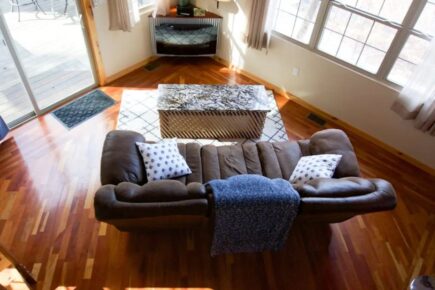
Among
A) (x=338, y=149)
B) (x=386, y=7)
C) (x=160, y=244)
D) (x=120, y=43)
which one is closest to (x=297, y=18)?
(x=386, y=7)

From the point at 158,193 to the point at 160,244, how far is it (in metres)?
0.82

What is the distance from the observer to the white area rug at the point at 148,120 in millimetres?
3566

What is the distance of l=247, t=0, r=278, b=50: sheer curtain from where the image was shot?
373cm

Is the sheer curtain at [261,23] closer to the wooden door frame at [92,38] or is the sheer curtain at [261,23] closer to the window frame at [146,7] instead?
the window frame at [146,7]

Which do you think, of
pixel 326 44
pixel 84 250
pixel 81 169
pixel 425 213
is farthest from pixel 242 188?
pixel 326 44

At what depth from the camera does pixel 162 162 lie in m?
2.50

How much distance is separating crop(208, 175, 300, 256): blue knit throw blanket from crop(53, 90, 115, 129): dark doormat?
2297 millimetres

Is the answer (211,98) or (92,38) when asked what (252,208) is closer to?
(211,98)

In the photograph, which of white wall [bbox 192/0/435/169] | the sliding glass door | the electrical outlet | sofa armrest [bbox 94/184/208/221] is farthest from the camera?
the electrical outlet

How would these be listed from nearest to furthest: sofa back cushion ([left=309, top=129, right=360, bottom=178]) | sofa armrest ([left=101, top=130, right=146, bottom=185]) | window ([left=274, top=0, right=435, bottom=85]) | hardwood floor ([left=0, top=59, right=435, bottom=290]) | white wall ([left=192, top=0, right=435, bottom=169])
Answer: sofa armrest ([left=101, top=130, right=146, bottom=185]) → hardwood floor ([left=0, top=59, right=435, bottom=290]) → sofa back cushion ([left=309, top=129, right=360, bottom=178]) → window ([left=274, top=0, right=435, bottom=85]) → white wall ([left=192, top=0, right=435, bottom=169])

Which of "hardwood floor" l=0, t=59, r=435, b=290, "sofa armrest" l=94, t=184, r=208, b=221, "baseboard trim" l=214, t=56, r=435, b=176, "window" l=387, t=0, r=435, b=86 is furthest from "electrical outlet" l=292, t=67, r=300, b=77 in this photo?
"sofa armrest" l=94, t=184, r=208, b=221

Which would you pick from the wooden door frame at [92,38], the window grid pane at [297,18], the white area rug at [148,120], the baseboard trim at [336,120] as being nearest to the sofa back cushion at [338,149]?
the white area rug at [148,120]

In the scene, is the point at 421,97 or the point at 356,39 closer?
the point at 421,97

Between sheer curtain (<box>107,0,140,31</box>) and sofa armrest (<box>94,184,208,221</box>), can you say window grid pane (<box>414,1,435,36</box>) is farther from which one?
sheer curtain (<box>107,0,140,31</box>)
